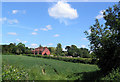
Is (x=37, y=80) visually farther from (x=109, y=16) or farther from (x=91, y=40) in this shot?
(x=109, y=16)

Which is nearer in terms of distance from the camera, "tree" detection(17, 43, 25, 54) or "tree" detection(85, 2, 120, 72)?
"tree" detection(85, 2, 120, 72)

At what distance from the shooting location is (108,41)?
35.2 ft

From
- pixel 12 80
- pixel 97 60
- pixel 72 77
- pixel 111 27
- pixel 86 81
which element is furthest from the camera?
pixel 72 77

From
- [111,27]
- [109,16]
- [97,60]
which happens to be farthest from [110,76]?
[109,16]

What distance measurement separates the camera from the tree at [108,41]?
34.4 feet

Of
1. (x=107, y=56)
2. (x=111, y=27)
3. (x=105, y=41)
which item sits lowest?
(x=107, y=56)

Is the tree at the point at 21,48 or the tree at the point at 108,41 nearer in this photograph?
the tree at the point at 108,41

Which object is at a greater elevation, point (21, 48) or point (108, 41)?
point (21, 48)

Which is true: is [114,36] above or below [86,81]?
above

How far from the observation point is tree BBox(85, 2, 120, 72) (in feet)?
34.4

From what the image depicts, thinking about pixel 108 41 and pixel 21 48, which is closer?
pixel 108 41

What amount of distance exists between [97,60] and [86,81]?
8.27 feet

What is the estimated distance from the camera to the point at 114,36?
10.4 metres

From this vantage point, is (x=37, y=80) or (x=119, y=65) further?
(x=37, y=80)
